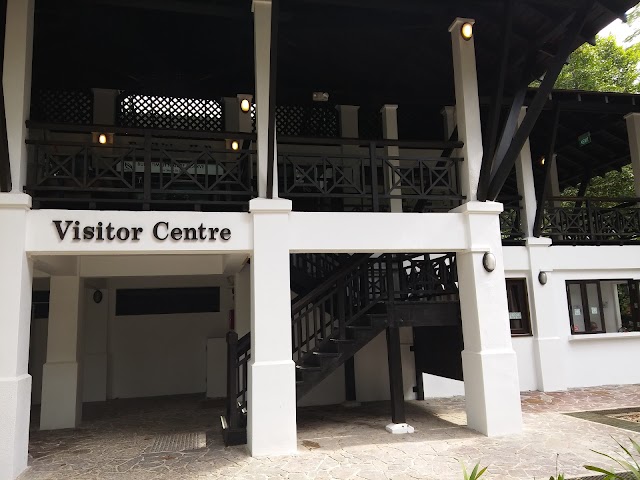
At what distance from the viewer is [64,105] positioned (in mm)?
9820

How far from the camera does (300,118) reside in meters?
10.8

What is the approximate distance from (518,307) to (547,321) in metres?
0.63

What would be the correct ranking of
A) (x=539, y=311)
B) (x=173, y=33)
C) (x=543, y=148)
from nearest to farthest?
1. (x=173, y=33)
2. (x=539, y=311)
3. (x=543, y=148)

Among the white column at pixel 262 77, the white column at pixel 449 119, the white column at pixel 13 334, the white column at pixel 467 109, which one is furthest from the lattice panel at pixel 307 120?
the white column at pixel 13 334

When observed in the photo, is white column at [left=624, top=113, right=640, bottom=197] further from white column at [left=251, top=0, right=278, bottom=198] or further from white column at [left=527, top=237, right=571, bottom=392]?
white column at [left=251, top=0, right=278, bottom=198]

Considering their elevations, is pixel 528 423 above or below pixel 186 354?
below

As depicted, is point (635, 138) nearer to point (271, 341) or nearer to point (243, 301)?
point (243, 301)

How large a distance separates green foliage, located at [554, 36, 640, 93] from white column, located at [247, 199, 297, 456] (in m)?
17.4

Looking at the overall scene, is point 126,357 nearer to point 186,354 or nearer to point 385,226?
point 186,354

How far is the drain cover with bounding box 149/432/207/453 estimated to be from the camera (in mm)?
6615

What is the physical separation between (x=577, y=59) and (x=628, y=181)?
5.57 m

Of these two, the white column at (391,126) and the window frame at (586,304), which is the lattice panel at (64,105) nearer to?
the white column at (391,126)

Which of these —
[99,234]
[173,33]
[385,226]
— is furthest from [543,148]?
[99,234]

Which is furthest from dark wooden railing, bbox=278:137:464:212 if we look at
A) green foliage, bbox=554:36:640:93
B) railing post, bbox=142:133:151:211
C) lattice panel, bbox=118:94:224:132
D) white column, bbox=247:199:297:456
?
green foliage, bbox=554:36:640:93
